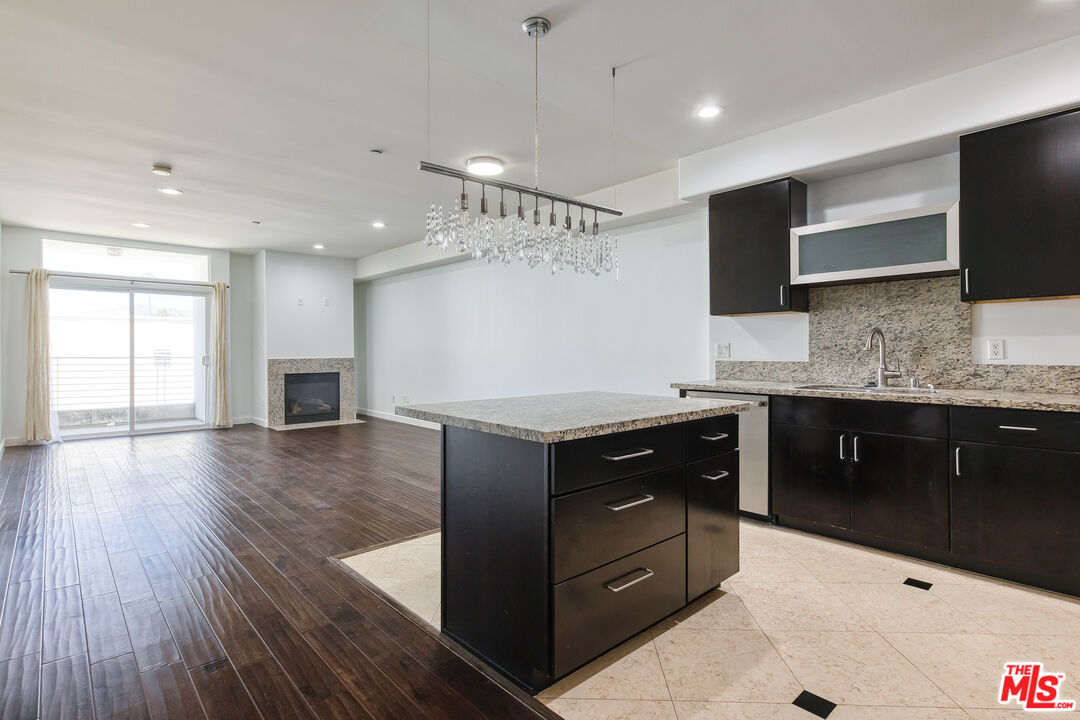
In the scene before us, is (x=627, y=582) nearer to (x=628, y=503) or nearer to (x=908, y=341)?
(x=628, y=503)

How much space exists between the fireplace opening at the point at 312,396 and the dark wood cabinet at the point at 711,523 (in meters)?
7.04

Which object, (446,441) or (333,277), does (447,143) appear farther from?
(333,277)

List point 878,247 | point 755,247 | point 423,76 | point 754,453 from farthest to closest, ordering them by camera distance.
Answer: point 755,247 → point 754,453 → point 878,247 → point 423,76

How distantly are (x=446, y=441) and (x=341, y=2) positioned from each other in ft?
5.98

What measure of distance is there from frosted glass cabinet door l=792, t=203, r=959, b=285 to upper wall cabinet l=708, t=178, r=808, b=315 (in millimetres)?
109

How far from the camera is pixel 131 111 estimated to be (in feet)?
10.4

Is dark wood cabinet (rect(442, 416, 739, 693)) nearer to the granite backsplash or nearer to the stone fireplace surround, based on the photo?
the granite backsplash

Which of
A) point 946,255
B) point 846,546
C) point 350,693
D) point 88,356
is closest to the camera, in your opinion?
point 350,693

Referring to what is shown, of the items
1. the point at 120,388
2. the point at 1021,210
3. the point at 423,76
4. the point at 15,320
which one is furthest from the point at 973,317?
the point at 15,320

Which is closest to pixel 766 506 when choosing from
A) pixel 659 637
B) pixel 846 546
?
pixel 846 546

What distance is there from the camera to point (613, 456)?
1.88 metres

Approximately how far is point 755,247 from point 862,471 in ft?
5.10

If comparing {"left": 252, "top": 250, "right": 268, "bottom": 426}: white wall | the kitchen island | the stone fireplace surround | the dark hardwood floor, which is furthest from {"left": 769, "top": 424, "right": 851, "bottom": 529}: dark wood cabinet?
{"left": 252, "top": 250, "right": 268, "bottom": 426}: white wall

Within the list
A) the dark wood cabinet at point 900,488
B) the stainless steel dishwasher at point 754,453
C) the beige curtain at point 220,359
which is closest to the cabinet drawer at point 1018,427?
the dark wood cabinet at point 900,488
